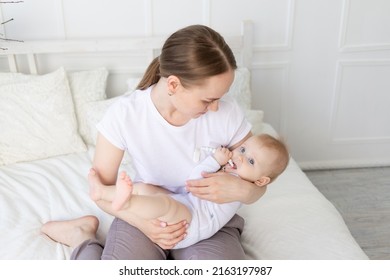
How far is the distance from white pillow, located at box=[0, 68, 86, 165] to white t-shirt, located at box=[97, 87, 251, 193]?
2.61ft

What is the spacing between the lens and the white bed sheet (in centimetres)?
140

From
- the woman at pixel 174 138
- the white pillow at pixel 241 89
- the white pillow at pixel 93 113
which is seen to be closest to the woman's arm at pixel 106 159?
the woman at pixel 174 138

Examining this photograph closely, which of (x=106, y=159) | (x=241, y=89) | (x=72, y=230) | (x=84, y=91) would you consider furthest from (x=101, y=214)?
(x=241, y=89)

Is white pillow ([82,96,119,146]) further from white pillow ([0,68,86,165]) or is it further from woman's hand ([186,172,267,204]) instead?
woman's hand ([186,172,267,204])

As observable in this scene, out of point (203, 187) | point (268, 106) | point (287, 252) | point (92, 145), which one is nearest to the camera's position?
point (203, 187)

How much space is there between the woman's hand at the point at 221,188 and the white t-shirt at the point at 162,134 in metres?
0.11

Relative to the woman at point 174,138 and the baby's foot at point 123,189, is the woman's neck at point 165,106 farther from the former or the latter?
the baby's foot at point 123,189

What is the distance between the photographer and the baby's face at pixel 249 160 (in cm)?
128

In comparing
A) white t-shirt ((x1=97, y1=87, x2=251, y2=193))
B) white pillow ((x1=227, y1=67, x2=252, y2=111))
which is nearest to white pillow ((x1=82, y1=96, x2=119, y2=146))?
white pillow ((x1=227, y1=67, x2=252, y2=111))
